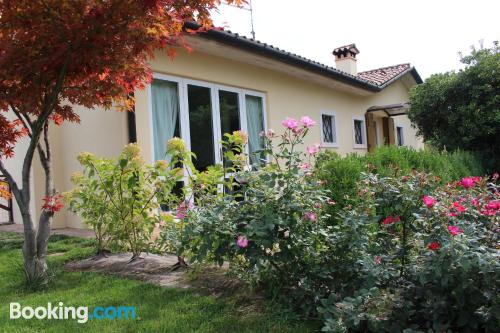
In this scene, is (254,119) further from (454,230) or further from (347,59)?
(347,59)

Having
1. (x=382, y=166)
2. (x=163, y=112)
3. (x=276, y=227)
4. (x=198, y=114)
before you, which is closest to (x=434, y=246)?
(x=276, y=227)

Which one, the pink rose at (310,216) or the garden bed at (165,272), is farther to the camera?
the garden bed at (165,272)

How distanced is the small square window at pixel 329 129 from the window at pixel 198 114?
3.58 metres

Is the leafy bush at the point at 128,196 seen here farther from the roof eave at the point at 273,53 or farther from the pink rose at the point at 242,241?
the roof eave at the point at 273,53

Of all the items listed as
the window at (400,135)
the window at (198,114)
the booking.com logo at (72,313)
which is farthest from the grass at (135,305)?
the window at (400,135)

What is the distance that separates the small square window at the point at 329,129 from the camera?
477 inches

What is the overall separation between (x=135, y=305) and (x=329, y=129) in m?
10.1

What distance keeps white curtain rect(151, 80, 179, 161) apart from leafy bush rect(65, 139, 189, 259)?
88.4 inches

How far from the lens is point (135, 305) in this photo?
10.9ft

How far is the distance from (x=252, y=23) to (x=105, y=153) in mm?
9011

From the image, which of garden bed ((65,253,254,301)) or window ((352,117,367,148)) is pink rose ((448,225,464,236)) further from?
window ((352,117,367,148))

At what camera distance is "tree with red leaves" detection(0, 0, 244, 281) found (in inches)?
131

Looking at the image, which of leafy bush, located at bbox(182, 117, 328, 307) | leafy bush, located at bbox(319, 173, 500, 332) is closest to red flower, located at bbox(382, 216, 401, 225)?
leafy bush, located at bbox(319, 173, 500, 332)

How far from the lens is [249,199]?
3.16 meters
